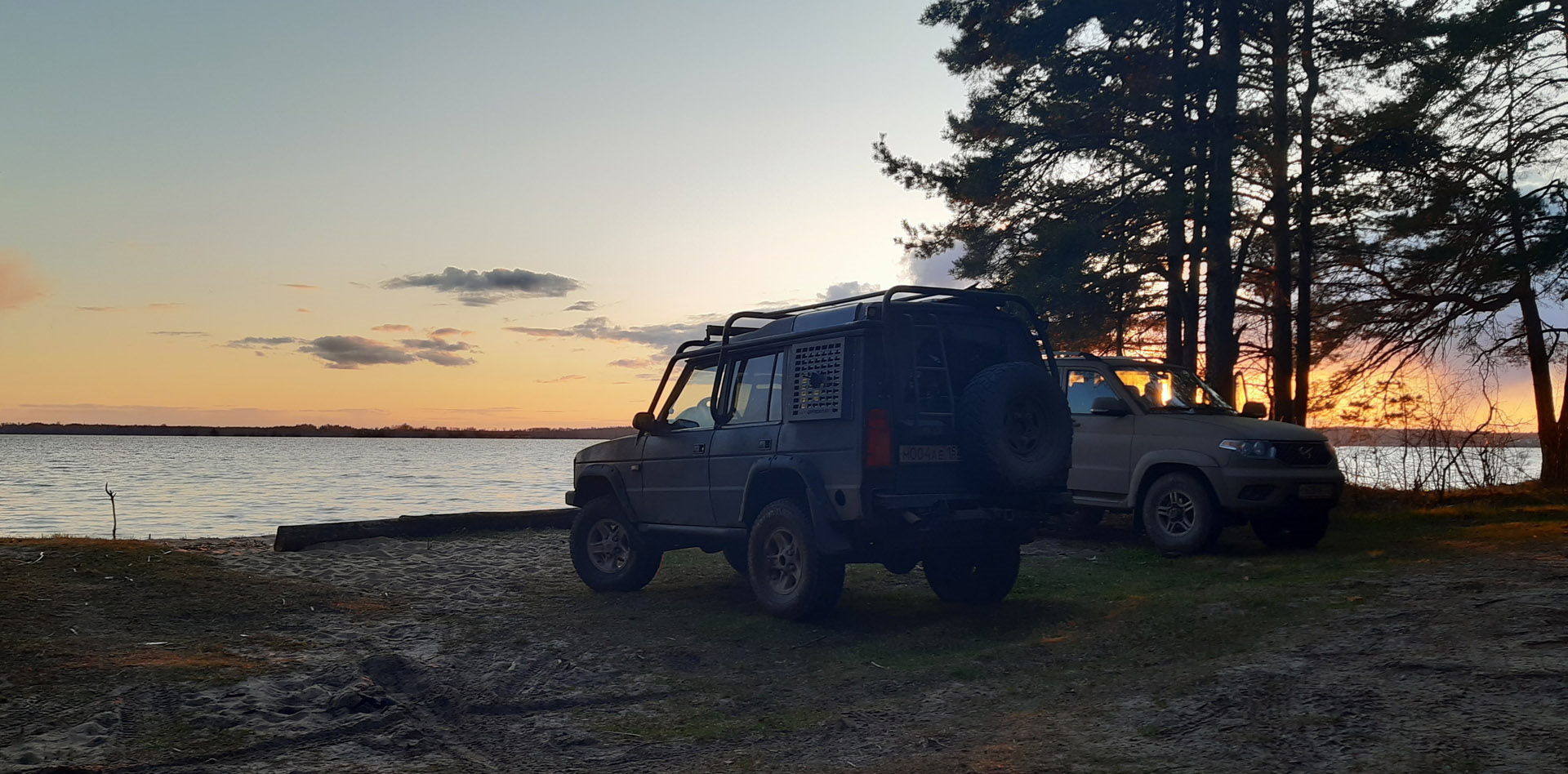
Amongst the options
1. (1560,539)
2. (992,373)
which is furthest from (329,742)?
(1560,539)

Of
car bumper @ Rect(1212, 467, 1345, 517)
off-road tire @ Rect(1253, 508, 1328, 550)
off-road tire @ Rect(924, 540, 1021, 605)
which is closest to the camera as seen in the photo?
off-road tire @ Rect(924, 540, 1021, 605)

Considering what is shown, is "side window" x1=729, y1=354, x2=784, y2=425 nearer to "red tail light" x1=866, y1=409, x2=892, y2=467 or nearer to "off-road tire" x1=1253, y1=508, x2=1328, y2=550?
"red tail light" x1=866, y1=409, x2=892, y2=467

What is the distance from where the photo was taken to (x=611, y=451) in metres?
9.66

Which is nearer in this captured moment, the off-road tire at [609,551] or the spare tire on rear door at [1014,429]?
the spare tire on rear door at [1014,429]

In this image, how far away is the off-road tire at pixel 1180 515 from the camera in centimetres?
1055

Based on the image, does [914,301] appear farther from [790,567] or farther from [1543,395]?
[1543,395]

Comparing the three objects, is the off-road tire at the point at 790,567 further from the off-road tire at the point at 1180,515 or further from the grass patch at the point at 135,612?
the off-road tire at the point at 1180,515

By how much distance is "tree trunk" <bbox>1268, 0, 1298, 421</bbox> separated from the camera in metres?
16.5

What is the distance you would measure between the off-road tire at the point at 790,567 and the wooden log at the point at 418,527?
5308mm

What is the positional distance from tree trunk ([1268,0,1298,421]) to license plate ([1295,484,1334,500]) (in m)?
Answer: 7.13

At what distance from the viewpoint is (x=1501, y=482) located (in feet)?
51.1

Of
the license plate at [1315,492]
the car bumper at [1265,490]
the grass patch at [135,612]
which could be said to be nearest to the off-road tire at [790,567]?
the grass patch at [135,612]

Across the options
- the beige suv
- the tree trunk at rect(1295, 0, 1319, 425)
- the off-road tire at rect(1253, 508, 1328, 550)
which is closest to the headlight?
the beige suv

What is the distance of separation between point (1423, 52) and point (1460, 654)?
14.5m
